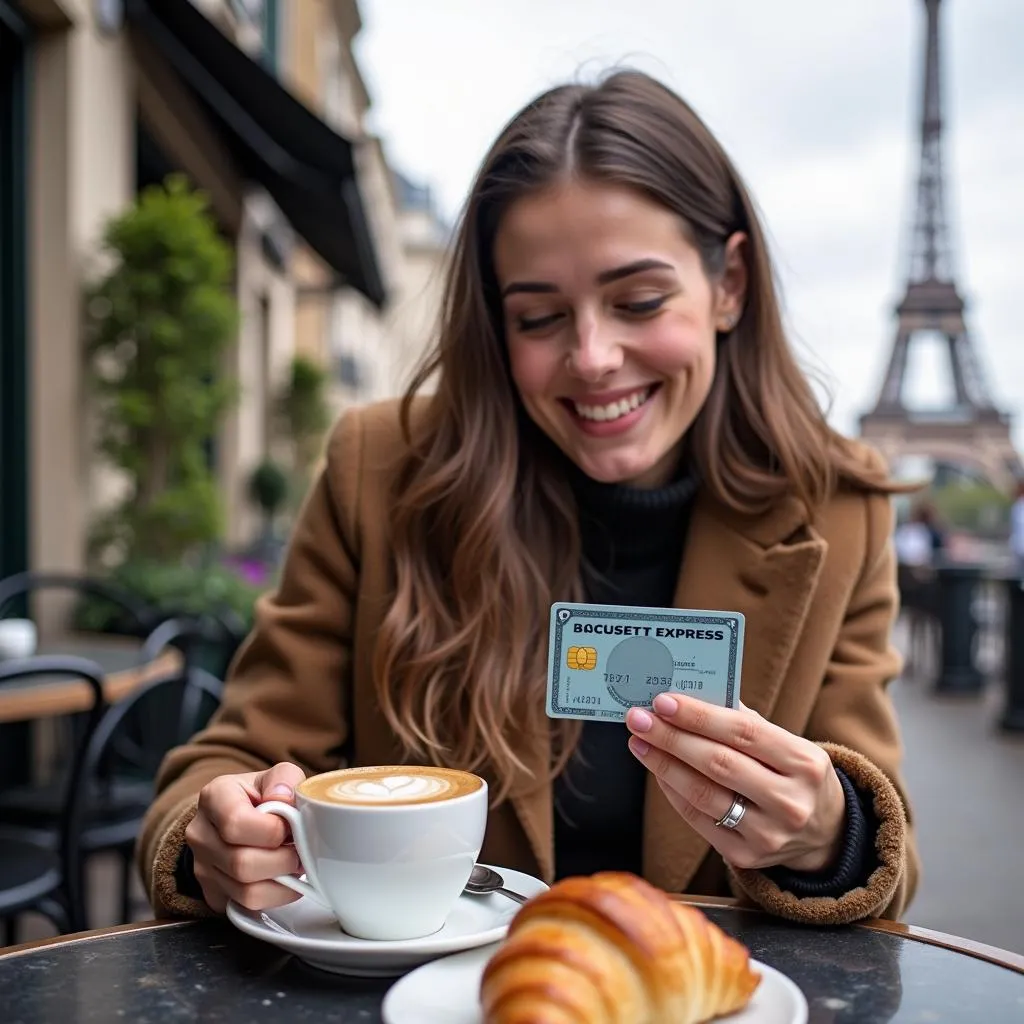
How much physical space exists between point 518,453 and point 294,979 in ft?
2.99

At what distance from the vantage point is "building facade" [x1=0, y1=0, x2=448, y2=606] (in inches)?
198

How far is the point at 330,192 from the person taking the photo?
24.3ft

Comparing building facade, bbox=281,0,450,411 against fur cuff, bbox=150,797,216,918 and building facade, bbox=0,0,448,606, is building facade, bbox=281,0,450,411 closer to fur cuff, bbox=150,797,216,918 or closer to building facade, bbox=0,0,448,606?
building facade, bbox=0,0,448,606

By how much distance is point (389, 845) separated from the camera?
873mm

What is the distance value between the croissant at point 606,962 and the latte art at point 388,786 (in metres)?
0.18

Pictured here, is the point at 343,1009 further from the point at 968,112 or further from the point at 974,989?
the point at 968,112

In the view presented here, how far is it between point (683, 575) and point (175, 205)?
4.51 m

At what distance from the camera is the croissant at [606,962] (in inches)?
26.5

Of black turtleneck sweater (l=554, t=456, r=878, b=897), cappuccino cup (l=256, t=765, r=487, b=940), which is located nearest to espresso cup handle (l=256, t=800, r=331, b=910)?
cappuccino cup (l=256, t=765, r=487, b=940)

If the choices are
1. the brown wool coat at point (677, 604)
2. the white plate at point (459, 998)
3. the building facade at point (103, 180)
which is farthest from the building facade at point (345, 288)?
the white plate at point (459, 998)

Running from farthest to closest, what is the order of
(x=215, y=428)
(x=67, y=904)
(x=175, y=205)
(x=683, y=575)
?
(x=215, y=428), (x=175, y=205), (x=67, y=904), (x=683, y=575)

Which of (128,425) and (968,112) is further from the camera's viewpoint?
(968,112)

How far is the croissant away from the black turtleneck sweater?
0.79 metres

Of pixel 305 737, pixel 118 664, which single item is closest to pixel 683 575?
pixel 305 737
